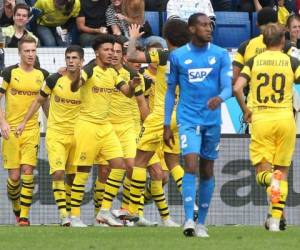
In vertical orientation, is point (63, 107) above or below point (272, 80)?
below

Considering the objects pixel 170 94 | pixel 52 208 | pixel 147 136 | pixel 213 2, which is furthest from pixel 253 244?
pixel 213 2

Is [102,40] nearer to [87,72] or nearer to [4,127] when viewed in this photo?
[87,72]

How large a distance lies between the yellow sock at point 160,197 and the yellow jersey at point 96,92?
1.21 meters

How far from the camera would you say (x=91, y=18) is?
22.6 meters

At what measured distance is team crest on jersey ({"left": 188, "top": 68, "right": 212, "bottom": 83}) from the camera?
47.4 feet

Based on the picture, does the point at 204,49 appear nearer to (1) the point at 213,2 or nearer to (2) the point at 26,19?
(2) the point at 26,19

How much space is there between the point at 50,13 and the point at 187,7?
227 centimetres

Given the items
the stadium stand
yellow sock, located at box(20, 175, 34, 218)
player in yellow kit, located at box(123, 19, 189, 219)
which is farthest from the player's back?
the stadium stand

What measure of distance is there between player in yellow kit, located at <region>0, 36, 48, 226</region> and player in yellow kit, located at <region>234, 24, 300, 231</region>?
3.99 m

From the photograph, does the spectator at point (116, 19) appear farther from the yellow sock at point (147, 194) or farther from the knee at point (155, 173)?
the knee at point (155, 173)

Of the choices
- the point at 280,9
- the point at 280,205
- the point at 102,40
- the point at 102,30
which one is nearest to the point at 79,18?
the point at 102,30

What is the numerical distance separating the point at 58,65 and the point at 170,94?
647 centimetres

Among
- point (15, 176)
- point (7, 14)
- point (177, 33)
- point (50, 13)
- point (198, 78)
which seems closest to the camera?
point (198, 78)

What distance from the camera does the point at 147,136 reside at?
679 inches
